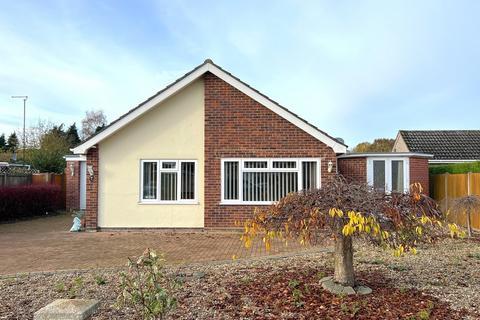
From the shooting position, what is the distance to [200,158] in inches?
544

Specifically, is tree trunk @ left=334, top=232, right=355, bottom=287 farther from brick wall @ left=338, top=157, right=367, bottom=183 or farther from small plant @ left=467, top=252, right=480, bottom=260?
brick wall @ left=338, top=157, right=367, bottom=183

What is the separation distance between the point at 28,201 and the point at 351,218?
56.5 ft

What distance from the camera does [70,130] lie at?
2223 inches

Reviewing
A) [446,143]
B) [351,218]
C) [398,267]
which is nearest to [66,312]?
[351,218]

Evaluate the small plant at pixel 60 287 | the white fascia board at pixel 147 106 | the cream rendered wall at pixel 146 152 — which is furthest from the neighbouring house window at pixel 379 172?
the small plant at pixel 60 287

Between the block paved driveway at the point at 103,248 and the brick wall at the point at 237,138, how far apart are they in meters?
0.80

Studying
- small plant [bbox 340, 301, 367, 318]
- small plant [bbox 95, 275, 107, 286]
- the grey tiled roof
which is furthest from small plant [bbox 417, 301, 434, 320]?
the grey tiled roof

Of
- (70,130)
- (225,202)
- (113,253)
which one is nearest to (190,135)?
(225,202)

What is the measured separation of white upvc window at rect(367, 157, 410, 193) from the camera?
15.1 m

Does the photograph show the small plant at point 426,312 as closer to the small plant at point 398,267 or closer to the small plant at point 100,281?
the small plant at point 398,267

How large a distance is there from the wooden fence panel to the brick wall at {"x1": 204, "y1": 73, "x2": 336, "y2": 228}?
424cm

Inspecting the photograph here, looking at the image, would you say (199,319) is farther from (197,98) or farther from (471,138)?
(471,138)

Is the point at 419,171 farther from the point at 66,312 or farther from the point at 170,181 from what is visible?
the point at 66,312

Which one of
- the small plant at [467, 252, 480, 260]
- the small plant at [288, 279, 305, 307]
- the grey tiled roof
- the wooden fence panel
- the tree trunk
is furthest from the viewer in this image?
the grey tiled roof
